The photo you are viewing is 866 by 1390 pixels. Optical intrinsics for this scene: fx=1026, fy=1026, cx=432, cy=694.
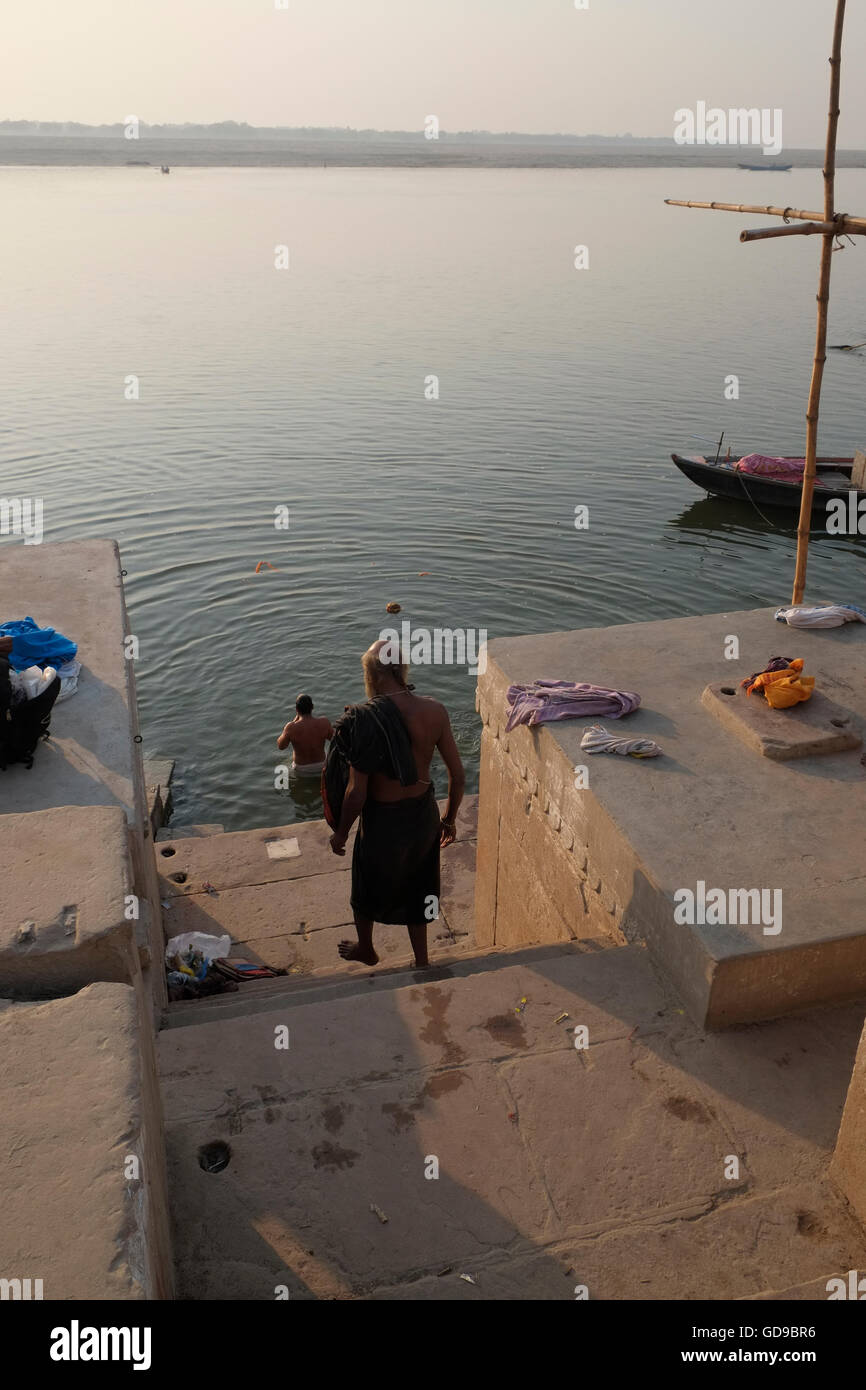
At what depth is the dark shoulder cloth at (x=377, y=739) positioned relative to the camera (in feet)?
17.8

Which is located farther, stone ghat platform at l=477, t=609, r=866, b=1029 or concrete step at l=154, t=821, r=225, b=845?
concrete step at l=154, t=821, r=225, b=845

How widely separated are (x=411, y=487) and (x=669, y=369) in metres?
12.1

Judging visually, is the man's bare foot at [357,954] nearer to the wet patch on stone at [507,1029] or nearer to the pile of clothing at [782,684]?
the wet patch on stone at [507,1029]

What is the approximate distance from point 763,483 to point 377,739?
15.3m

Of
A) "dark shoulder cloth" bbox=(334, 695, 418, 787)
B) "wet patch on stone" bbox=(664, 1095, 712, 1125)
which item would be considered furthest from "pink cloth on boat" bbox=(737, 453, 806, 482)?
"wet patch on stone" bbox=(664, 1095, 712, 1125)

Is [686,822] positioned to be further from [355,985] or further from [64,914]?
[64,914]

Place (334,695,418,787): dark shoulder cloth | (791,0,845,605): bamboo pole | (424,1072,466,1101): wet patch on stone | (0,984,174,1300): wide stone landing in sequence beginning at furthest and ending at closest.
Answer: (791,0,845,605): bamboo pole → (334,695,418,787): dark shoulder cloth → (424,1072,466,1101): wet patch on stone → (0,984,174,1300): wide stone landing

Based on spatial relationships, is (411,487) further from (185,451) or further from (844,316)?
(844,316)

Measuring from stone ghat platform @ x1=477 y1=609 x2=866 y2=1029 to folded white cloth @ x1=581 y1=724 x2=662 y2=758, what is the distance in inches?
2.0

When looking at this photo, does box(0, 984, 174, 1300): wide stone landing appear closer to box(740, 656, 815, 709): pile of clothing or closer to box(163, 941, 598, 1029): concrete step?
box(163, 941, 598, 1029): concrete step

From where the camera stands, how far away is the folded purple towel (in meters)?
6.34

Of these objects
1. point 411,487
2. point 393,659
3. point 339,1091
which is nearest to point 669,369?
point 411,487

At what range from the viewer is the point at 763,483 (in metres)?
18.8

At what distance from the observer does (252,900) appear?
8336 millimetres
